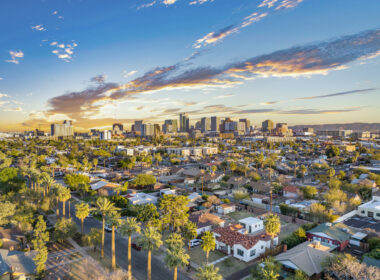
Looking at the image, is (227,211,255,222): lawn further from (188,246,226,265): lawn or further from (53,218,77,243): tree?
(53,218,77,243): tree

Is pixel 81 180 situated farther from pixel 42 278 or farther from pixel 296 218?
pixel 296 218

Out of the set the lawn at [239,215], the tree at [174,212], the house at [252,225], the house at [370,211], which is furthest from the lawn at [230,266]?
the house at [370,211]

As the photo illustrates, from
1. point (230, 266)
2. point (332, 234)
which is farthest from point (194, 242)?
point (332, 234)

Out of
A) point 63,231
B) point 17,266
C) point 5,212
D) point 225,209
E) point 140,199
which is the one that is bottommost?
point 225,209

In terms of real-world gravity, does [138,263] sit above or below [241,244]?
below

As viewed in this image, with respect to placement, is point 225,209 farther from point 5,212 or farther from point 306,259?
point 5,212

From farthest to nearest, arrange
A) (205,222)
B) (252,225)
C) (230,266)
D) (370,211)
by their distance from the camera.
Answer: (370,211) < (205,222) < (252,225) < (230,266)

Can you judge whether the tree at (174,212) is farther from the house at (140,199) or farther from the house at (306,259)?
the house at (140,199)
